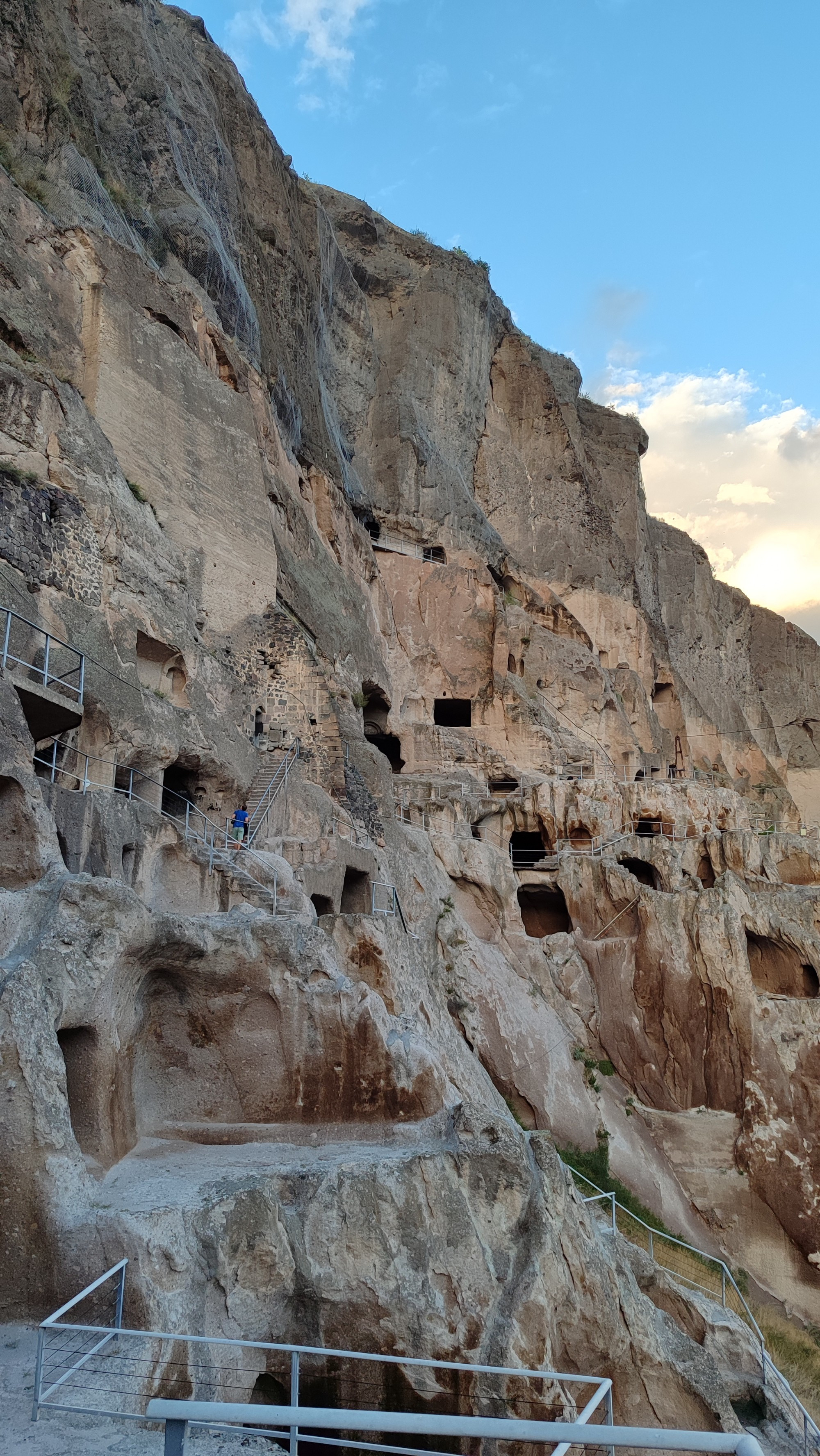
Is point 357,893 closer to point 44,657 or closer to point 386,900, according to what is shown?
point 386,900

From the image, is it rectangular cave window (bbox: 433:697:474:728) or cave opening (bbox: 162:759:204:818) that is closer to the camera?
cave opening (bbox: 162:759:204:818)

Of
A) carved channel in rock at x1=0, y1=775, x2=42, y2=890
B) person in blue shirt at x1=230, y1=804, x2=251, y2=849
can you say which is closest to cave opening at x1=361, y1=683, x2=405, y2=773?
person in blue shirt at x1=230, y1=804, x2=251, y2=849

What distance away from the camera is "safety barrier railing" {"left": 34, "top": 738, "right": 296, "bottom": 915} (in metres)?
12.0

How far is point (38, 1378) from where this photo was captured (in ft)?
16.8

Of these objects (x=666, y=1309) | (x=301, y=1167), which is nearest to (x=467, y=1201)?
(x=301, y=1167)

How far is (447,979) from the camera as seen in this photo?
749 inches

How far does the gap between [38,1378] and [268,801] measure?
11146 mm

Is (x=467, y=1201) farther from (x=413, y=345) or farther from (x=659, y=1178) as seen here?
(x=413, y=345)

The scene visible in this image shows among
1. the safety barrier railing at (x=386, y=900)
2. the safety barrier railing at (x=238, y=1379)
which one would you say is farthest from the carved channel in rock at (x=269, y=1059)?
the safety barrier railing at (x=386, y=900)

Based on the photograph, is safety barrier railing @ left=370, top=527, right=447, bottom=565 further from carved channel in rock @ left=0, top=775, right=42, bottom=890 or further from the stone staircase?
carved channel in rock @ left=0, top=775, right=42, bottom=890

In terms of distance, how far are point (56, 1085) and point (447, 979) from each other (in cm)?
1262

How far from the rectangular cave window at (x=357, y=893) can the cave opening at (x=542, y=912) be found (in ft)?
31.0

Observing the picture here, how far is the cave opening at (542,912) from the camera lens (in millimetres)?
26328

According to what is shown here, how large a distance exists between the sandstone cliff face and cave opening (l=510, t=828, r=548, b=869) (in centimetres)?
20
